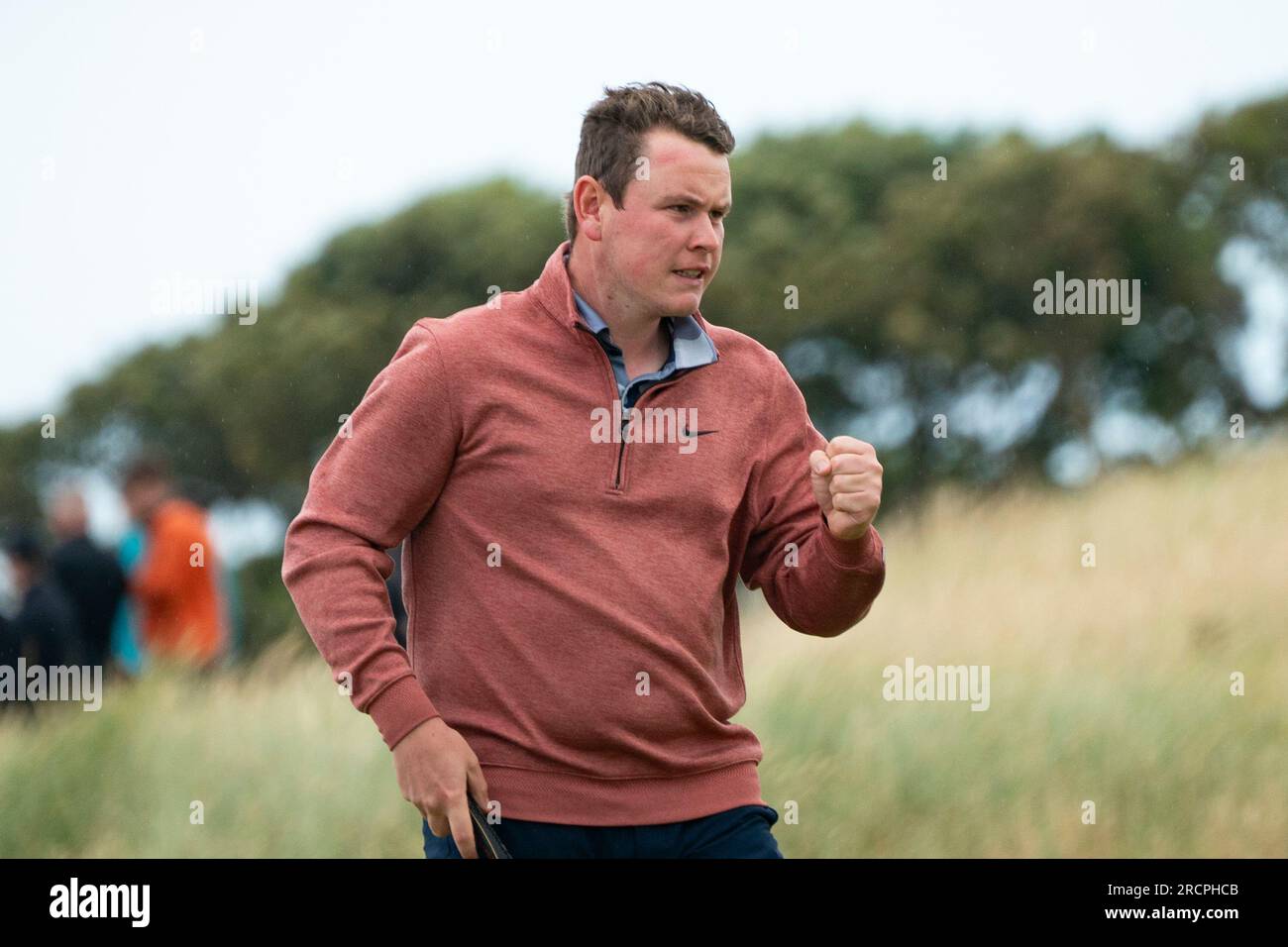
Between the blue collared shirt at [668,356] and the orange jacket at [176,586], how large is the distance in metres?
4.50

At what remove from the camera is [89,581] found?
7297 mm

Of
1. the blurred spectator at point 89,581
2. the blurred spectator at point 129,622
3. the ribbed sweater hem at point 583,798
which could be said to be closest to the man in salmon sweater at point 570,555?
the ribbed sweater hem at point 583,798

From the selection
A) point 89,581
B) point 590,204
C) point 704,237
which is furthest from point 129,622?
point 704,237

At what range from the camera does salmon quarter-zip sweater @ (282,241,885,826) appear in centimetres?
284

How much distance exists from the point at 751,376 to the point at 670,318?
7.6 inches

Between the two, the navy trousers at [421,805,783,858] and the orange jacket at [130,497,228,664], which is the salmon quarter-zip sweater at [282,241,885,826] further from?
the orange jacket at [130,497,228,664]

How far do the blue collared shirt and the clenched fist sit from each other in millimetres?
328

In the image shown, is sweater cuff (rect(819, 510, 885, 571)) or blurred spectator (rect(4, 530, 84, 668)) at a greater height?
sweater cuff (rect(819, 510, 885, 571))

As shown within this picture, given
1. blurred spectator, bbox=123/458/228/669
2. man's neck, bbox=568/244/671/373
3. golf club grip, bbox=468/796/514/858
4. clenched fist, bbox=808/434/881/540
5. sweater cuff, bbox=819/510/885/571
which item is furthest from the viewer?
blurred spectator, bbox=123/458/228/669

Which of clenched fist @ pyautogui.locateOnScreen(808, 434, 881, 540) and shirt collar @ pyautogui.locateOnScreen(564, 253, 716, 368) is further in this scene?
shirt collar @ pyautogui.locateOnScreen(564, 253, 716, 368)

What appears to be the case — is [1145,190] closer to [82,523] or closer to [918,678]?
[918,678]

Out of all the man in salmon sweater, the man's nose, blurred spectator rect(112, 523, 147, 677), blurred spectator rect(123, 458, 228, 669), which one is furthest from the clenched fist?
blurred spectator rect(112, 523, 147, 677)

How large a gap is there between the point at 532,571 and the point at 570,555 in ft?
0.25
